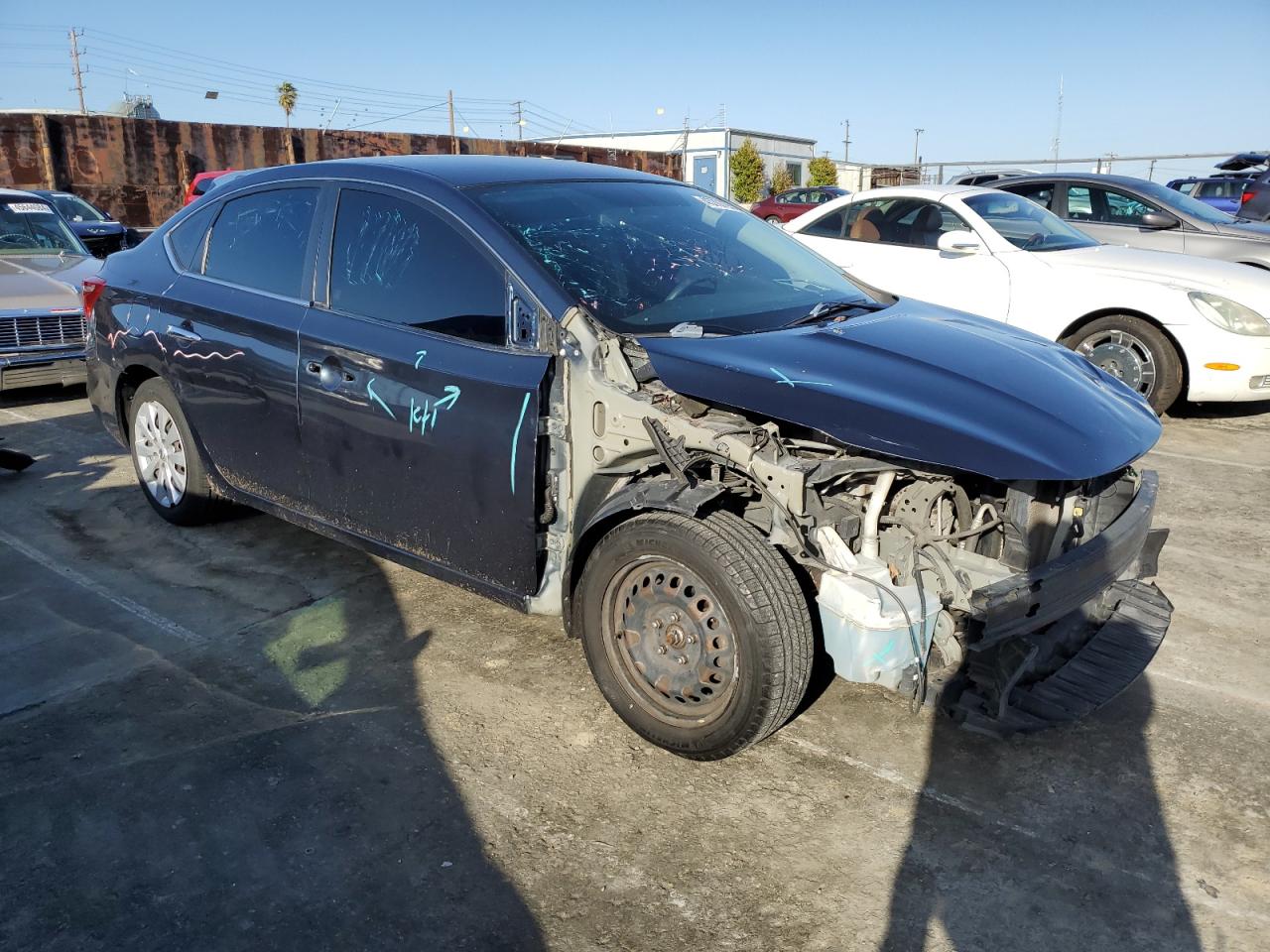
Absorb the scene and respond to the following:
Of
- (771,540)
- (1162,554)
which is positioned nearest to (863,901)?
(771,540)

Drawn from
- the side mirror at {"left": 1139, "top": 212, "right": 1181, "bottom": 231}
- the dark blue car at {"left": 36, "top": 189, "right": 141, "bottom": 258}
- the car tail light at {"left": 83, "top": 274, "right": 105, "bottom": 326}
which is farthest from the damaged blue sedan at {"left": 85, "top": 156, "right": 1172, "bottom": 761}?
the dark blue car at {"left": 36, "top": 189, "right": 141, "bottom": 258}

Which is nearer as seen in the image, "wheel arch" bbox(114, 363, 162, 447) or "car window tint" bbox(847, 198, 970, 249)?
"wheel arch" bbox(114, 363, 162, 447)

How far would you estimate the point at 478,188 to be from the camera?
3.62 m

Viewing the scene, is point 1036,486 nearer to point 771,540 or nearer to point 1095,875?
point 771,540

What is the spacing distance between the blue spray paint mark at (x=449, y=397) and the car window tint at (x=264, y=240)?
38.6 inches

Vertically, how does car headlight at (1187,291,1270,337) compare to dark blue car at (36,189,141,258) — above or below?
below

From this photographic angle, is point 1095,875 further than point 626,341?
No

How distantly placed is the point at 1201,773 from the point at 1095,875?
69 cm

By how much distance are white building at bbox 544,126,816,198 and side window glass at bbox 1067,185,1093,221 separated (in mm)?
31965

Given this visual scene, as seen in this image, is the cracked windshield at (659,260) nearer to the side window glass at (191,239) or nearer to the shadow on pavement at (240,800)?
the shadow on pavement at (240,800)

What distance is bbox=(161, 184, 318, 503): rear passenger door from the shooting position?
156 inches

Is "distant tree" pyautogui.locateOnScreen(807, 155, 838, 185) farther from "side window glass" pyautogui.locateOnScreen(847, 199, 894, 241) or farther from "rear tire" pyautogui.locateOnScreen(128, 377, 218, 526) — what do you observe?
"rear tire" pyautogui.locateOnScreen(128, 377, 218, 526)

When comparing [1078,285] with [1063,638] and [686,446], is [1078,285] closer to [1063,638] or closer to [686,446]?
[1063,638]

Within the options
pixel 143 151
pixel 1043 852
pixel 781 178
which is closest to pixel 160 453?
pixel 1043 852
